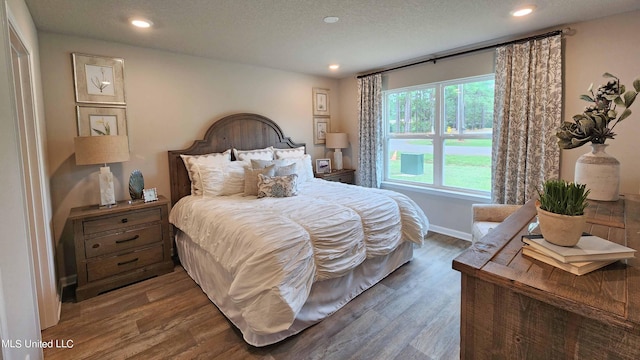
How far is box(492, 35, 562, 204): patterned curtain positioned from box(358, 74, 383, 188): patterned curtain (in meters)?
1.61

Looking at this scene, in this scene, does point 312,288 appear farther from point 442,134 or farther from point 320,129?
point 320,129

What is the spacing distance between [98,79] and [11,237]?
2.17 meters

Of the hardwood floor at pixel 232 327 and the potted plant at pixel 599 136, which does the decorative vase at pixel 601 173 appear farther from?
Answer: the hardwood floor at pixel 232 327

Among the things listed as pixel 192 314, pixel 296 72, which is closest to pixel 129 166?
pixel 192 314

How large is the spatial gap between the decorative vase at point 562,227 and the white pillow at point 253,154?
317 cm

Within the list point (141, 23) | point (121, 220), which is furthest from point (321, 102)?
point (121, 220)

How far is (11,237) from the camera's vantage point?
130 centimetres

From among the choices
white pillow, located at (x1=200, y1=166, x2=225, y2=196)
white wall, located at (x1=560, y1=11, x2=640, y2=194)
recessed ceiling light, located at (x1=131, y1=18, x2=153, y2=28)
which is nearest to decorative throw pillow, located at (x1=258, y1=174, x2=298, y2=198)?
white pillow, located at (x1=200, y1=166, x2=225, y2=196)

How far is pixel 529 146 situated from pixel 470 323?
277cm

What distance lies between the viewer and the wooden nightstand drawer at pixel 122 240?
2566 mm

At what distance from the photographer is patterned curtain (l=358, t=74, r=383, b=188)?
4.42 metres

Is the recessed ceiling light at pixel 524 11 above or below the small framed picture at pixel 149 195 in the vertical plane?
above

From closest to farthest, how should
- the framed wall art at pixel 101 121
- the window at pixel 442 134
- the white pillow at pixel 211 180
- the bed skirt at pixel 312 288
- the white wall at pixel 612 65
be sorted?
the bed skirt at pixel 312 288
the white wall at pixel 612 65
the framed wall art at pixel 101 121
the white pillow at pixel 211 180
the window at pixel 442 134

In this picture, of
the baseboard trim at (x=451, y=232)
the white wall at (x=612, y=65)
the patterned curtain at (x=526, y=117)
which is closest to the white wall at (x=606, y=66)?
the white wall at (x=612, y=65)
